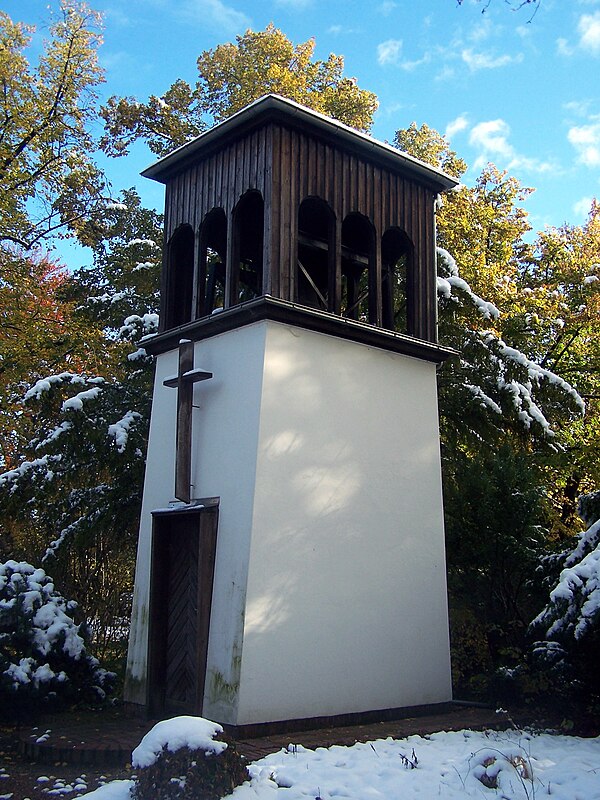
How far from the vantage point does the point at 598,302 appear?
15617mm

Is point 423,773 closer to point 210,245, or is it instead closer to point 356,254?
point 356,254

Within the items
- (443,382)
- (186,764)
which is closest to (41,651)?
(186,764)

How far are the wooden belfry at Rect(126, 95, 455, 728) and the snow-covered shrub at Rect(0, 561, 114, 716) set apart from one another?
69 cm

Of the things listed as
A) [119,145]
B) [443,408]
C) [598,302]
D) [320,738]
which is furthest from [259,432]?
[119,145]

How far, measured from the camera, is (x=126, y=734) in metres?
7.73

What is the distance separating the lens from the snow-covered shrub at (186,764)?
5.13 meters

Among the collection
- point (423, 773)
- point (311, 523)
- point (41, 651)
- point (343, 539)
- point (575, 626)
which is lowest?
point (423, 773)

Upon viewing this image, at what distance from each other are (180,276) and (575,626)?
6.18m

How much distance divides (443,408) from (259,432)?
540 centimetres

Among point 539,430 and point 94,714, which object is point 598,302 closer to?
point 539,430

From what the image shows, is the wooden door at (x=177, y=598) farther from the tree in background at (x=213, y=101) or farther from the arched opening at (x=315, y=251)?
the tree in background at (x=213, y=101)

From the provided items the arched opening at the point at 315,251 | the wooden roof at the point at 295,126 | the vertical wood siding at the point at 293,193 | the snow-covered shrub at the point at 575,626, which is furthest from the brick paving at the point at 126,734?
the wooden roof at the point at 295,126

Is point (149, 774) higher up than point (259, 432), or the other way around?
point (259, 432)

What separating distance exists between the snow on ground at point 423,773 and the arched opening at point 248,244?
476 centimetres
